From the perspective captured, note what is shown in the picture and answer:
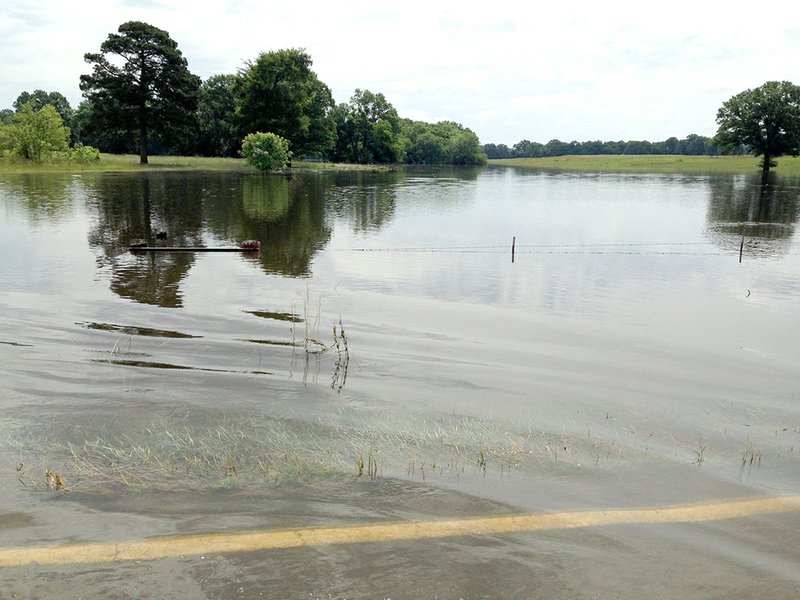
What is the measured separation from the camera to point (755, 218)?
161ft

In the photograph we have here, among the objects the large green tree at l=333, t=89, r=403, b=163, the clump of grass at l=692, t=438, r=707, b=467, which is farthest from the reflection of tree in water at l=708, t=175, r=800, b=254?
the large green tree at l=333, t=89, r=403, b=163

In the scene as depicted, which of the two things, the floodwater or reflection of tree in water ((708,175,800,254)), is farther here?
reflection of tree in water ((708,175,800,254))

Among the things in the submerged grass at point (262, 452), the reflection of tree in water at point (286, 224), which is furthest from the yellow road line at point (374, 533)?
the reflection of tree in water at point (286, 224)

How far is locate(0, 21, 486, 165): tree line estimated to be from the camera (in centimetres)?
9250

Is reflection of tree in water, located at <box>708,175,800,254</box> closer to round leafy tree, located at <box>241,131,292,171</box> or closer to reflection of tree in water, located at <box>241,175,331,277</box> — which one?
reflection of tree in water, located at <box>241,175,331,277</box>

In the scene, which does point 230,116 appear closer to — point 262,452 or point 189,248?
point 189,248

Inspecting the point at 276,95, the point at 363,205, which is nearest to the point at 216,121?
the point at 276,95

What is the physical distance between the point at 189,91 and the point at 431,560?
343 ft

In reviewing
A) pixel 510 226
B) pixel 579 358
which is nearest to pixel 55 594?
pixel 579 358

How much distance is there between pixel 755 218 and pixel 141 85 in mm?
84853

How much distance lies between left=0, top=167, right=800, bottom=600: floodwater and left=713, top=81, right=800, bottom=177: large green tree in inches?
4846

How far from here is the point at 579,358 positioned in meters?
15.1

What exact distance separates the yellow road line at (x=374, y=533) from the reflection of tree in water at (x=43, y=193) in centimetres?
3610

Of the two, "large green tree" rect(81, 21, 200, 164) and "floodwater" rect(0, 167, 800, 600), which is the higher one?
"large green tree" rect(81, 21, 200, 164)
